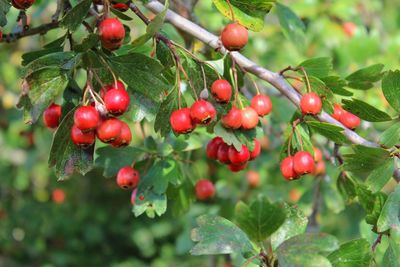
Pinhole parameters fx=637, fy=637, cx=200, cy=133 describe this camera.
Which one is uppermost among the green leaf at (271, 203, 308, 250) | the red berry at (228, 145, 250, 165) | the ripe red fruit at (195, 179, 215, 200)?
the red berry at (228, 145, 250, 165)

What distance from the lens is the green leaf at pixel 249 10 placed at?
1.76 metres

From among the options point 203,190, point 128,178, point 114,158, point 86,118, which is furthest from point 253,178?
point 86,118

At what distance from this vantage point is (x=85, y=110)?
1.58 m

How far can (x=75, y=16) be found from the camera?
158 centimetres

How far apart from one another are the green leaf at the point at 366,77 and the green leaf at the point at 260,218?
0.69 metres

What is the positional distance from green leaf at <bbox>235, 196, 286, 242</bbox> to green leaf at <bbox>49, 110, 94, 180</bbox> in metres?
0.44

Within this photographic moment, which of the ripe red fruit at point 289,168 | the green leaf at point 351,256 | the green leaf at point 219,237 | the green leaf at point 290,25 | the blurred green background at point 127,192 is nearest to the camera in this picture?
the green leaf at point 219,237

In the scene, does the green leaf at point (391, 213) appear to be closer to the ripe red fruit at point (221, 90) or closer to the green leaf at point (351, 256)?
the green leaf at point (351, 256)

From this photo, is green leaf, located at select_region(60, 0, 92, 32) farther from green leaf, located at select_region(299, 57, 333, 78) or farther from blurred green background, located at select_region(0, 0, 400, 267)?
blurred green background, located at select_region(0, 0, 400, 267)

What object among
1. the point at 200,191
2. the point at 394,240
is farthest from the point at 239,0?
the point at 200,191

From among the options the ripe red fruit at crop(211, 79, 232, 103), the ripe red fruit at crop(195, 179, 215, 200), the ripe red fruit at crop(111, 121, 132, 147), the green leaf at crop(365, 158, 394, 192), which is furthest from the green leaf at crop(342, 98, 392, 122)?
the ripe red fruit at crop(195, 179, 215, 200)

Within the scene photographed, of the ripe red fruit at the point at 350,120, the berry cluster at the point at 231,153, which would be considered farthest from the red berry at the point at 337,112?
the berry cluster at the point at 231,153

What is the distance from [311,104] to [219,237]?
1.49 ft

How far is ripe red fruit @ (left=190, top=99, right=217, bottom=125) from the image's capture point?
168 centimetres
